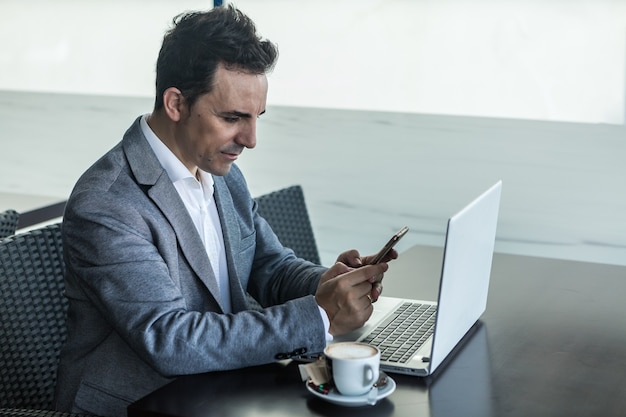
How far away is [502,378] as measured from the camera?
1.40 m

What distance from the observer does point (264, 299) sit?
1.88m

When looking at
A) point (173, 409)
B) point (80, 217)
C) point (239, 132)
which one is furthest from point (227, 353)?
point (239, 132)

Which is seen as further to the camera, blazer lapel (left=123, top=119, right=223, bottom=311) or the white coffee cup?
blazer lapel (left=123, top=119, right=223, bottom=311)

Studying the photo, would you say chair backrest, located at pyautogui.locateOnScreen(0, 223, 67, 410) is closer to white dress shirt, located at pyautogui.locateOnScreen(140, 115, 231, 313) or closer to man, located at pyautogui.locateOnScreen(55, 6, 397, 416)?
man, located at pyautogui.locateOnScreen(55, 6, 397, 416)

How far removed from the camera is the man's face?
1621mm

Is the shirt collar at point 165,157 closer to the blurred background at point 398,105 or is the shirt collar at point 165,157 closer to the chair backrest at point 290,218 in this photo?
the chair backrest at point 290,218

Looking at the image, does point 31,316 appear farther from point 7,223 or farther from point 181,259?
point 7,223

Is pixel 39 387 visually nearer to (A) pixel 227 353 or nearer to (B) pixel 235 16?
(A) pixel 227 353

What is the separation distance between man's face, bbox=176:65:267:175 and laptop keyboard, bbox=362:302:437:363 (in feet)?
1.33

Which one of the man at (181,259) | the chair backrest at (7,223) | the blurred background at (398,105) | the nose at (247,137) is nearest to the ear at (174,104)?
the man at (181,259)

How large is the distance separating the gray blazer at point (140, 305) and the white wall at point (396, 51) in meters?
1.43

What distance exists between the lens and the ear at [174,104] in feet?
5.35

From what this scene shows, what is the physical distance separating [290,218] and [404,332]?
2.61ft

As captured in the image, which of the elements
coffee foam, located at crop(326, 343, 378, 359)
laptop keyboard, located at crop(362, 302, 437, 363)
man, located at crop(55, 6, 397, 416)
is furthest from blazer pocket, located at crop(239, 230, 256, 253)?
coffee foam, located at crop(326, 343, 378, 359)
